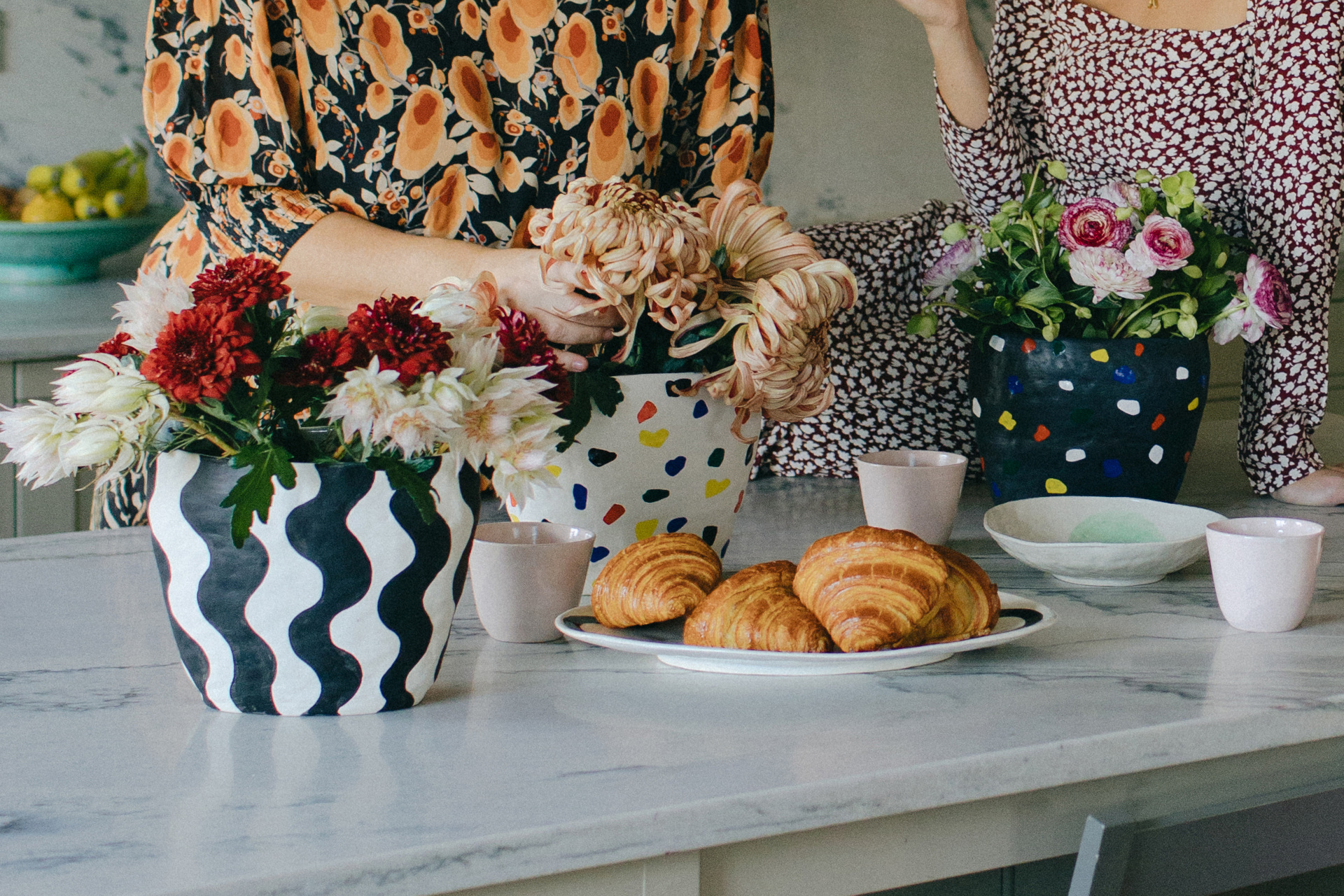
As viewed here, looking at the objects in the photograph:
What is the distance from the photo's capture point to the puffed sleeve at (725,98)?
49.6 inches

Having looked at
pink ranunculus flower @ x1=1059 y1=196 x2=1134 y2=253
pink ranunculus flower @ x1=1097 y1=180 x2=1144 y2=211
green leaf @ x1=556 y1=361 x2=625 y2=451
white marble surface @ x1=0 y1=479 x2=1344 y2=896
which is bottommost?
white marble surface @ x1=0 y1=479 x2=1344 y2=896

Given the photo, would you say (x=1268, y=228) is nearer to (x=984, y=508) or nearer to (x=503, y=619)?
(x=984, y=508)

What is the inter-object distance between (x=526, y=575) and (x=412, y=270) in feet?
1.10

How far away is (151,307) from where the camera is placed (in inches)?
26.4

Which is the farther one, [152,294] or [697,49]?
[697,49]

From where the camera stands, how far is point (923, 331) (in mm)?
1236

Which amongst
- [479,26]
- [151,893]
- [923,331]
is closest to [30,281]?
[479,26]

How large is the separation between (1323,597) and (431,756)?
0.67 metres

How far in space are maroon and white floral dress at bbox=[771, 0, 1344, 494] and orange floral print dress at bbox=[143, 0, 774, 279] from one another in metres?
0.28

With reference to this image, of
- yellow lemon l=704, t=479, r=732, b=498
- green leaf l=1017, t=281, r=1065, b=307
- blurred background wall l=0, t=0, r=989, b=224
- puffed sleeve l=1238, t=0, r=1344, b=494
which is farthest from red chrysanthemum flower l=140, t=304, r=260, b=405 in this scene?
blurred background wall l=0, t=0, r=989, b=224

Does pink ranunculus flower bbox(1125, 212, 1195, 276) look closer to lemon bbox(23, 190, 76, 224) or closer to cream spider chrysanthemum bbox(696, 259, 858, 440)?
cream spider chrysanthemum bbox(696, 259, 858, 440)

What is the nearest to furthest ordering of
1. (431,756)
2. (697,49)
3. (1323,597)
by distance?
(431,756), (1323,597), (697,49)

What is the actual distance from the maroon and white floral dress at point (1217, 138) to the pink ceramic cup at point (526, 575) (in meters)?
0.62

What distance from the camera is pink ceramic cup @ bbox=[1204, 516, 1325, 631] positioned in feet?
2.80
